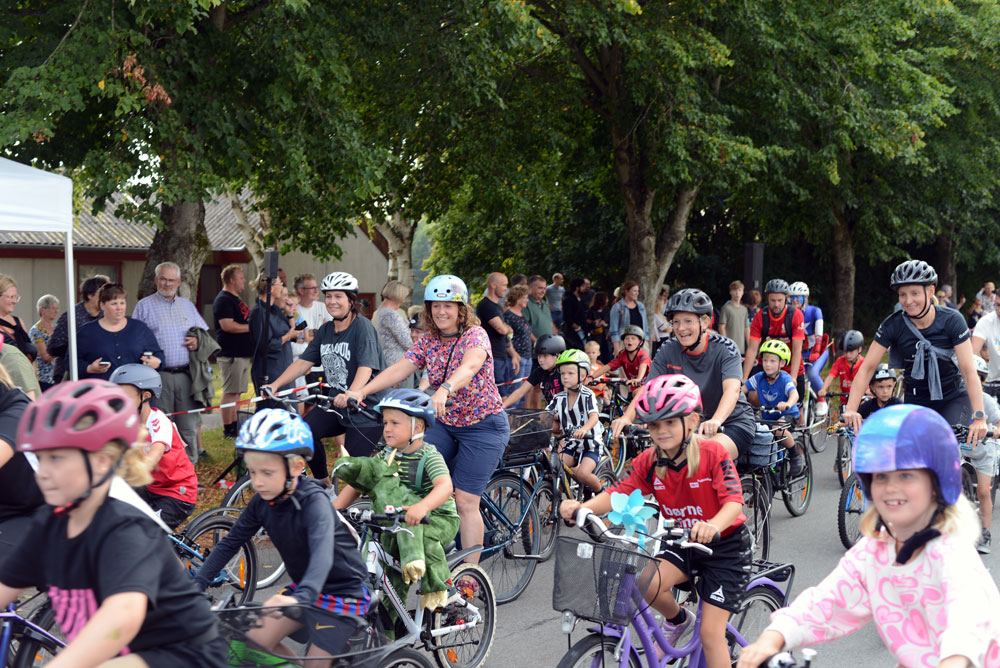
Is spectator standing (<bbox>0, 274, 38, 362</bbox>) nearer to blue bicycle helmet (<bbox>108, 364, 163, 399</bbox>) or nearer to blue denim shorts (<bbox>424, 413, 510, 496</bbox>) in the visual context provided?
blue bicycle helmet (<bbox>108, 364, 163, 399</bbox>)

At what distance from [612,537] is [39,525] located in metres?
2.00

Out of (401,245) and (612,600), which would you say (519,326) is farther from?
(401,245)

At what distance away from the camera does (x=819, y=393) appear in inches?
459

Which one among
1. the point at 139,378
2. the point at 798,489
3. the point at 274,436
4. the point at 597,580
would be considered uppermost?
the point at 139,378

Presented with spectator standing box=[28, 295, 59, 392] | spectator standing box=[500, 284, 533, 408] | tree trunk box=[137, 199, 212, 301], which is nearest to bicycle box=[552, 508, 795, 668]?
spectator standing box=[28, 295, 59, 392]

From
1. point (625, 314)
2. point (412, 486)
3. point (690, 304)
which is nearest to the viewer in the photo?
point (412, 486)

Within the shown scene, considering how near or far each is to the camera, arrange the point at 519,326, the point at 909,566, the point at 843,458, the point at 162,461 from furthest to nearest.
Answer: the point at 519,326
the point at 843,458
the point at 162,461
the point at 909,566

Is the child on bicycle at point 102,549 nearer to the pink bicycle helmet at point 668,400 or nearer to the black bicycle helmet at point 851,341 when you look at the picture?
the pink bicycle helmet at point 668,400

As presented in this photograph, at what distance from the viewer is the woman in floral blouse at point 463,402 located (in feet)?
19.5

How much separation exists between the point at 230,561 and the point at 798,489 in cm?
526

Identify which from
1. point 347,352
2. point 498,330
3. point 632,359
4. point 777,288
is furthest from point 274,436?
point 777,288

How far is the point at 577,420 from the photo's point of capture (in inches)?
318

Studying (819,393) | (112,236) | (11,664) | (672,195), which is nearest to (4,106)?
(11,664)

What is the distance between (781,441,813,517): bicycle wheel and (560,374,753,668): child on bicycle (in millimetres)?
4494
